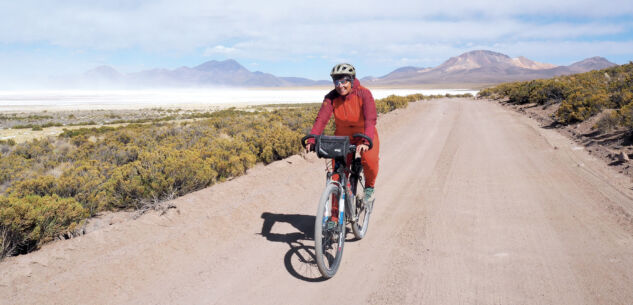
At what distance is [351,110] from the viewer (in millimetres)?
3836

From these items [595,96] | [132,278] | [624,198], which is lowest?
[132,278]

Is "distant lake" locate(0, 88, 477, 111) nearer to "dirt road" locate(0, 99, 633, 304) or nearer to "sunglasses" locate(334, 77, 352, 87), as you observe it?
"dirt road" locate(0, 99, 633, 304)

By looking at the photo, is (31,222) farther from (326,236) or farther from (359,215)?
(359,215)

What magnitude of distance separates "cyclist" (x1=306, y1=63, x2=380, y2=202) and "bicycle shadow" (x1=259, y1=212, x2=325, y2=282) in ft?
3.85

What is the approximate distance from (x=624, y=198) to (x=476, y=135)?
696cm

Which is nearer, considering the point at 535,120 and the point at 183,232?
the point at 183,232

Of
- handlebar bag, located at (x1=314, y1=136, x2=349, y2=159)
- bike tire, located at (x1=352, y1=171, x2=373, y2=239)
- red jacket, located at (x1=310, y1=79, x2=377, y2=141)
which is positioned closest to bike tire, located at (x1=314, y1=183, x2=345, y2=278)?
→ handlebar bag, located at (x1=314, y1=136, x2=349, y2=159)

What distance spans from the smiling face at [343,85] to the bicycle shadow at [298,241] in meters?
1.86

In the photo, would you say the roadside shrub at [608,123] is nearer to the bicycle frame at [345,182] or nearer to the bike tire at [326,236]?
the bicycle frame at [345,182]

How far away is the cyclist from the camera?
3.64 metres

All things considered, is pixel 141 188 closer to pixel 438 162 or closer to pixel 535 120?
pixel 438 162

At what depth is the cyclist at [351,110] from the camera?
3639 millimetres

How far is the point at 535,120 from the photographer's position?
633 inches

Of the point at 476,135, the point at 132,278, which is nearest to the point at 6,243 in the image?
the point at 132,278
